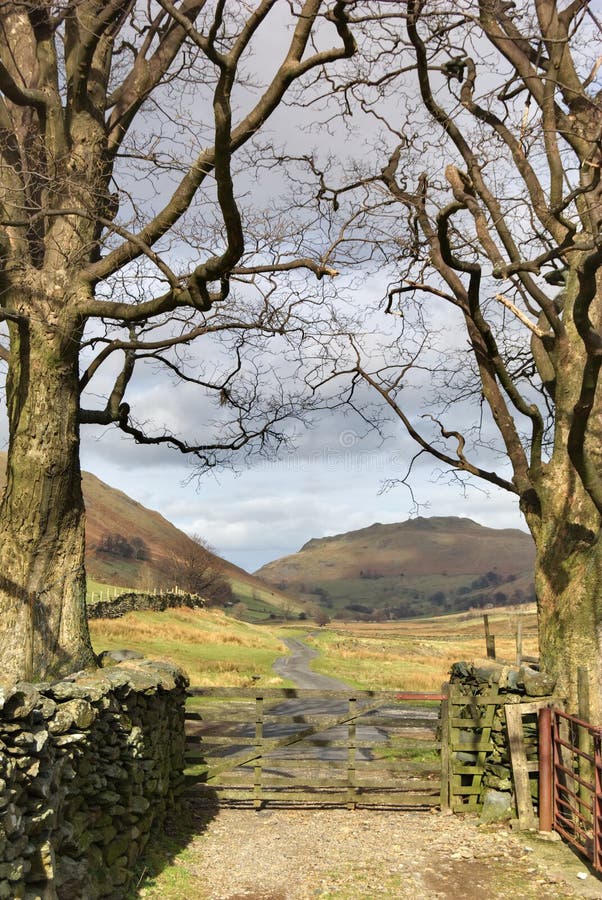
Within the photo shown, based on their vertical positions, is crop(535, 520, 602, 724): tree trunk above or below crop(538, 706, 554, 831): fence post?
above

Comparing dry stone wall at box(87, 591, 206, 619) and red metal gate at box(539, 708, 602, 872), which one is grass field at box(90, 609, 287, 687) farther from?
red metal gate at box(539, 708, 602, 872)

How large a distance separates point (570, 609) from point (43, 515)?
735 cm

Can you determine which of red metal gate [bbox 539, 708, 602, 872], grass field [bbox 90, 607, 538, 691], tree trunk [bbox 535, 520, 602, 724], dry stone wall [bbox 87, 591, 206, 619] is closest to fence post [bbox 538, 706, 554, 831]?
red metal gate [bbox 539, 708, 602, 872]

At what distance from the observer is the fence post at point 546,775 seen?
9648mm

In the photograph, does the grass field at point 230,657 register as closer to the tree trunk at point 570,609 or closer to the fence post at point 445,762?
the tree trunk at point 570,609

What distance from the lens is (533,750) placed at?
409 inches

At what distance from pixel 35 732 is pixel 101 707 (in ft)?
5.85

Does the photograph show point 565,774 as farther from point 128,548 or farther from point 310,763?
point 128,548

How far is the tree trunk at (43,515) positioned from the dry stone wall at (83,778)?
3.62 feet

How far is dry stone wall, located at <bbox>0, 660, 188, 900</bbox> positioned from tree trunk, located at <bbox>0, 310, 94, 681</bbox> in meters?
1.10

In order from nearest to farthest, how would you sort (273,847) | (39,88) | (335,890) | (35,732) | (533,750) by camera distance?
(35,732) < (335,890) < (273,847) < (533,750) < (39,88)

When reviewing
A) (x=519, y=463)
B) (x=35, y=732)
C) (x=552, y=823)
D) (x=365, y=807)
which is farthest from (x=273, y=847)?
(x=519, y=463)

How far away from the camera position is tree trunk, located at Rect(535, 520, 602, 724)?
10328mm

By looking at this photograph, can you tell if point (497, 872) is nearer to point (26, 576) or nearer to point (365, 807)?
point (365, 807)
